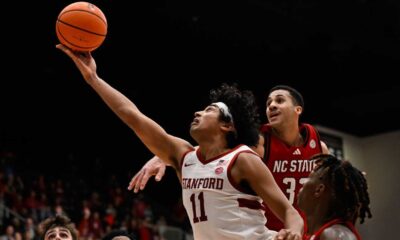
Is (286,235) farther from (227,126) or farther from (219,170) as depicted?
(227,126)

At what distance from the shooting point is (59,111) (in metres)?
16.4

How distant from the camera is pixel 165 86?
15922mm

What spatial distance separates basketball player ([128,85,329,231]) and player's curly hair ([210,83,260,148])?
0.79 metres

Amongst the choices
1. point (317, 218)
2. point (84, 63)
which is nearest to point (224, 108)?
point (84, 63)

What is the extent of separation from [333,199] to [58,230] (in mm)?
3242

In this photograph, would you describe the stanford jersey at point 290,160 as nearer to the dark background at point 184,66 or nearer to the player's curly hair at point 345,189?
the player's curly hair at point 345,189

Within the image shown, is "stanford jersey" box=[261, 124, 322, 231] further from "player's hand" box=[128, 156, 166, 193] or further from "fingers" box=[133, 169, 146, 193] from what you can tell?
"fingers" box=[133, 169, 146, 193]

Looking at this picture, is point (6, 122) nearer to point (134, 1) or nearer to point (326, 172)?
point (134, 1)

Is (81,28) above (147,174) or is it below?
above

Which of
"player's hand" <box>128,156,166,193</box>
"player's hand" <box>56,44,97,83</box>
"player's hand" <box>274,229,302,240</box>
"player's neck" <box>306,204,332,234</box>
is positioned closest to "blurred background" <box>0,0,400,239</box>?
"player's hand" <box>128,156,166,193</box>

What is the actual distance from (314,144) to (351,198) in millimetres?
2054

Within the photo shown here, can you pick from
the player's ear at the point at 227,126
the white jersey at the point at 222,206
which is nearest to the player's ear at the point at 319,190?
the white jersey at the point at 222,206

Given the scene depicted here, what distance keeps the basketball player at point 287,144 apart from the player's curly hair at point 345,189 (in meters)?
1.58

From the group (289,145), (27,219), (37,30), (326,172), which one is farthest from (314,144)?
(37,30)
